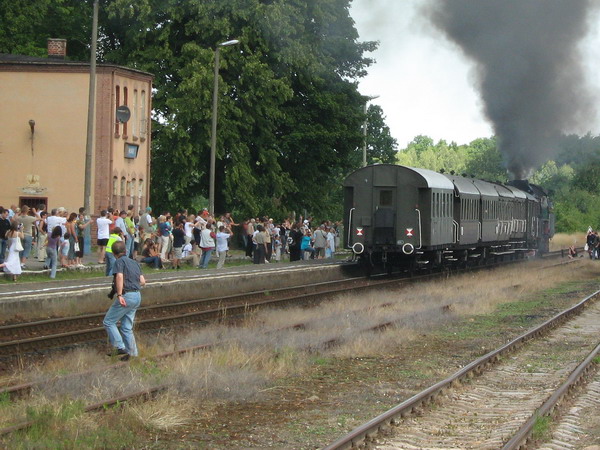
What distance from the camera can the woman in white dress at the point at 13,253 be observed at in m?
23.6

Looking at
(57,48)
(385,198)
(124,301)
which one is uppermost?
(57,48)

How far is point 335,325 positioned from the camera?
1923 centimetres

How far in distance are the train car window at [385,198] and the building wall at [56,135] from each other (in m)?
12.4

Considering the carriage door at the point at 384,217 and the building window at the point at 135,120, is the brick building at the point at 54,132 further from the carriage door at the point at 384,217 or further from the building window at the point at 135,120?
the carriage door at the point at 384,217

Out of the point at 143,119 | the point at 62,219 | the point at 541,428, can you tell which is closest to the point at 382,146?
the point at 143,119

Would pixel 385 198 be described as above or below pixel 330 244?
above

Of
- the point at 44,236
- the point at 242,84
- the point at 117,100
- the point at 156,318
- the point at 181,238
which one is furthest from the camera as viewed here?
the point at 242,84

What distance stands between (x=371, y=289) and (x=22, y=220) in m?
9.23

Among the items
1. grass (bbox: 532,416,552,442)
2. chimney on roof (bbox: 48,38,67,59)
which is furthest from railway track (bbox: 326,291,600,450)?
chimney on roof (bbox: 48,38,67,59)

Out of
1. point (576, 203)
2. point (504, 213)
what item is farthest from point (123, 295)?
point (576, 203)

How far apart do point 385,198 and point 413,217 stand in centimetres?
112

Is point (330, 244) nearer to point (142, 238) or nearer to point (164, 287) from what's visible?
point (142, 238)

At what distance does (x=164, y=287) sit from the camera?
81.6 ft

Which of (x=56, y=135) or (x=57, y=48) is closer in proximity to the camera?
(x=56, y=135)
